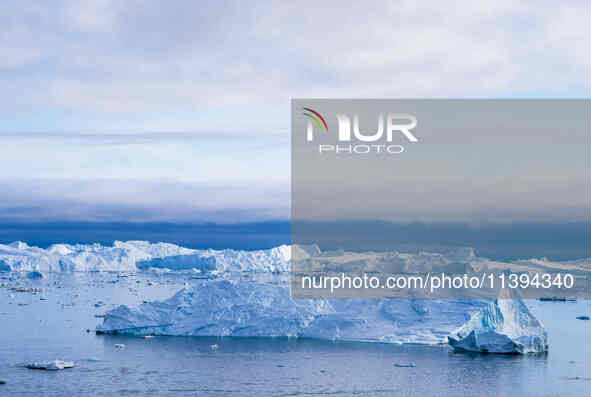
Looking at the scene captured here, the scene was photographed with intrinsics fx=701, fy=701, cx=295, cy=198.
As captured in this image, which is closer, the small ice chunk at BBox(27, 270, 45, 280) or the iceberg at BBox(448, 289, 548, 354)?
the iceberg at BBox(448, 289, 548, 354)

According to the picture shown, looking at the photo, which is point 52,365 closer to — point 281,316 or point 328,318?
point 281,316

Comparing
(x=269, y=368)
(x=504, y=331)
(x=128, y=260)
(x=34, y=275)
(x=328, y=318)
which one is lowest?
(x=269, y=368)

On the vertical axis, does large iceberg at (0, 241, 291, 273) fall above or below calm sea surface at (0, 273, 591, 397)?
above

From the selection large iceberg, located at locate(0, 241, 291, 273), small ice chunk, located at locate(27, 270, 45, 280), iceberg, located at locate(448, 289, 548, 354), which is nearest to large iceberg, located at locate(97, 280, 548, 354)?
iceberg, located at locate(448, 289, 548, 354)

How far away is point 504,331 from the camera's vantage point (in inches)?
1275

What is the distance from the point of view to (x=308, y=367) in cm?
2961

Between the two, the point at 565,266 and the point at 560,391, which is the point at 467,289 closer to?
the point at 560,391

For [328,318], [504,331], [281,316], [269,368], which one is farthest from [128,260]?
[504,331]

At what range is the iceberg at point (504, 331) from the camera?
3184 cm

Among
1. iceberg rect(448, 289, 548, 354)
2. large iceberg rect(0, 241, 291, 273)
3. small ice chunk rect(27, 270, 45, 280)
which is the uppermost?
large iceberg rect(0, 241, 291, 273)

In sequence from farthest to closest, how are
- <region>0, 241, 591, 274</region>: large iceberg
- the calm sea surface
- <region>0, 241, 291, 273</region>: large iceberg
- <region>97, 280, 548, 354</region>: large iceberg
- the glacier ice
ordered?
<region>0, 241, 291, 273</region>: large iceberg
<region>0, 241, 591, 274</region>: large iceberg
<region>97, 280, 548, 354</region>: large iceberg
the glacier ice
the calm sea surface

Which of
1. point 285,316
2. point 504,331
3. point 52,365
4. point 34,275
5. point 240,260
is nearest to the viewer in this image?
point 52,365

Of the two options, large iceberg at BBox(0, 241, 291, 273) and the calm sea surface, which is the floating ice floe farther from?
large iceberg at BBox(0, 241, 291, 273)

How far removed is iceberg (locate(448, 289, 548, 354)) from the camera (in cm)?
3184
